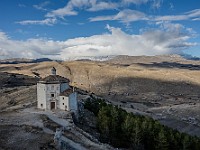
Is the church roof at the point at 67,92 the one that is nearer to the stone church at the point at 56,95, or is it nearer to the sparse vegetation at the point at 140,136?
the stone church at the point at 56,95

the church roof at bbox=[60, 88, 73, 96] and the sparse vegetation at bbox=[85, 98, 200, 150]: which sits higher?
the church roof at bbox=[60, 88, 73, 96]

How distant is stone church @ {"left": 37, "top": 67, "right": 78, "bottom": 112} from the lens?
2712 inches

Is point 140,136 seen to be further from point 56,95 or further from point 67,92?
point 56,95

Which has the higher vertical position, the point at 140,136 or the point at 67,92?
the point at 67,92

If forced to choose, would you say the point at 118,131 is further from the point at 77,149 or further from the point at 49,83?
the point at 77,149

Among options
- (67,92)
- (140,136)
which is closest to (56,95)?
(67,92)

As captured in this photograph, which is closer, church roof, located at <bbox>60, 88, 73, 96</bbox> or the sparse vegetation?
the sparse vegetation

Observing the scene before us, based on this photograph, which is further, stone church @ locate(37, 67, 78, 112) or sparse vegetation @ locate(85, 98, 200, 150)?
stone church @ locate(37, 67, 78, 112)

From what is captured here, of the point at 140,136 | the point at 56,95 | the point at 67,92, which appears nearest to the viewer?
the point at 140,136

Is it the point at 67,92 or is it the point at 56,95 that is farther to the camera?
the point at 56,95

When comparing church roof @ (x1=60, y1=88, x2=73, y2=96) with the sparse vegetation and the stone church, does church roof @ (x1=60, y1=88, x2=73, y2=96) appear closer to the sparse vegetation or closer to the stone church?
the stone church

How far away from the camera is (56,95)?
231 feet

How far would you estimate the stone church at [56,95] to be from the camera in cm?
6888

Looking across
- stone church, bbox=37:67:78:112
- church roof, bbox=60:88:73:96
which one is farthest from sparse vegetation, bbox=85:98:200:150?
church roof, bbox=60:88:73:96
